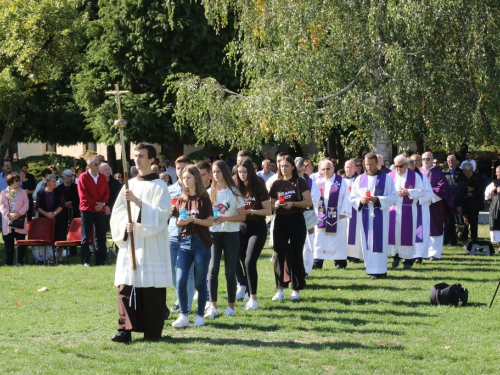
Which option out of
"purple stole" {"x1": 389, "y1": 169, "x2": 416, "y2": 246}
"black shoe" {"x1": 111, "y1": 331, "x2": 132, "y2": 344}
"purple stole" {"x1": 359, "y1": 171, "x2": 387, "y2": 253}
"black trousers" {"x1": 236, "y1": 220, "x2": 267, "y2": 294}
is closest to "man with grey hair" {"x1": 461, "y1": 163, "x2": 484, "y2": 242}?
"purple stole" {"x1": 389, "y1": 169, "x2": 416, "y2": 246}

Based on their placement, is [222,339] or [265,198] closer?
[222,339]

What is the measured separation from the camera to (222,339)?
9.29m

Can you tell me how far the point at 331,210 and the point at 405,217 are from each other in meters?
1.46

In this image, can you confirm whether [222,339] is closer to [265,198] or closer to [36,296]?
[265,198]

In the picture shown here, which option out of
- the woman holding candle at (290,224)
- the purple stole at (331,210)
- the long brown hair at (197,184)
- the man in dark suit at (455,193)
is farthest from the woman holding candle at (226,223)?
the man in dark suit at (455,193)

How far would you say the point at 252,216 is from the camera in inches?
448

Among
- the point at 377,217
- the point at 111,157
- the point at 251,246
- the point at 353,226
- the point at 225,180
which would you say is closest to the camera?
the point at 225,180

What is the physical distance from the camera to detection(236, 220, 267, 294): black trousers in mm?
11195

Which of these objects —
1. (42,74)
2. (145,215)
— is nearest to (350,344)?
(145,215)

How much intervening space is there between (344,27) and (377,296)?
849 centimetres

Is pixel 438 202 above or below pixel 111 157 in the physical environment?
below

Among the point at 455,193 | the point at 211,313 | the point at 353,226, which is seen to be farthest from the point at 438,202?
the point at 211,313

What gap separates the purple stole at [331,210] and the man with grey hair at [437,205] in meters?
2.41

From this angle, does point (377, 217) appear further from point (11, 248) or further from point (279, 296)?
point (11, 248)
